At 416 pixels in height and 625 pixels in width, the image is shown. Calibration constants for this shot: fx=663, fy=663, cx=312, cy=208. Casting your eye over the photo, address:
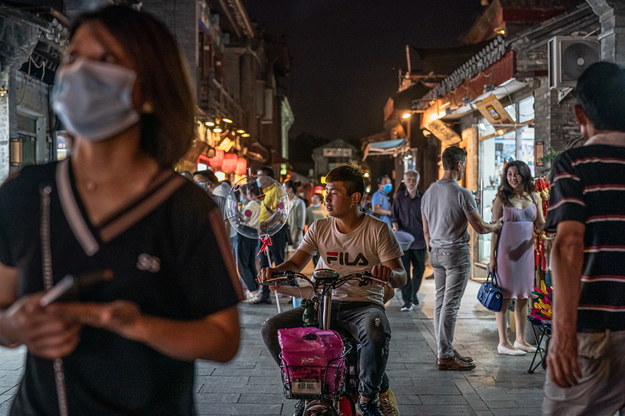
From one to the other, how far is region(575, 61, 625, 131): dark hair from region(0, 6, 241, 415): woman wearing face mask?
1.84m

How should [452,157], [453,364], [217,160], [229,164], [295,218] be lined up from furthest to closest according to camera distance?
[229,164] < [217,160] < [295,218] < [452,157] < [453,364]

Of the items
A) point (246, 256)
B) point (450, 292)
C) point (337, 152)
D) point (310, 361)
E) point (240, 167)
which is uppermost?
point (337, 152)

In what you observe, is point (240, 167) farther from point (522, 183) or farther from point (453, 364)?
point (453, 364)

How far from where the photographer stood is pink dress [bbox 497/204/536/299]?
7395 millimetres

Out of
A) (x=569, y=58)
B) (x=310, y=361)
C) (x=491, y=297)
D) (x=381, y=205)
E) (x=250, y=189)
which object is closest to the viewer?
(x=310, y=361)

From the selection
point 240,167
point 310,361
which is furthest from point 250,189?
point 240,167

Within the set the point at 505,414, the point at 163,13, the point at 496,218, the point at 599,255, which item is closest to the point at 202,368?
the point at 505,414

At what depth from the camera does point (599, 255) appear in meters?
2.70

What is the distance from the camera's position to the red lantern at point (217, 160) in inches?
851

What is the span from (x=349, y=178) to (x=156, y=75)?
3.52 m

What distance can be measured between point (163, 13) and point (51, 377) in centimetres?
2044

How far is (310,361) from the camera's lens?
3.88m

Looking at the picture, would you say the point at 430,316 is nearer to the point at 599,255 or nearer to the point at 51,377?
the point at 599,255

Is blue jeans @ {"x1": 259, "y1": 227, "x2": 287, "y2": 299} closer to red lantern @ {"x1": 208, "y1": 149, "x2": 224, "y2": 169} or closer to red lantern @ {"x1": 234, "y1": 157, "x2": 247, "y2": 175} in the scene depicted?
red lantern @ {"x1": 208, "y1": 149, "x2": 224, "y2": 169}
